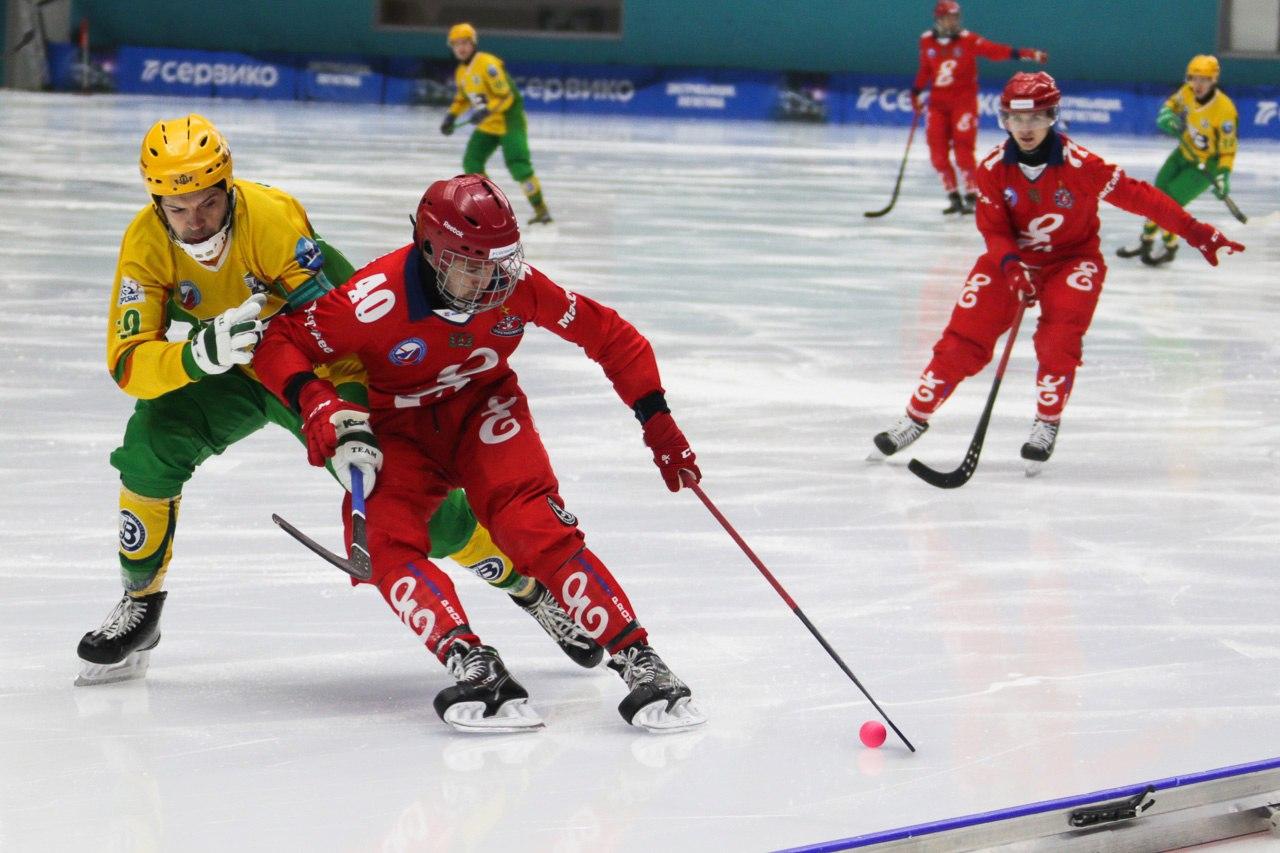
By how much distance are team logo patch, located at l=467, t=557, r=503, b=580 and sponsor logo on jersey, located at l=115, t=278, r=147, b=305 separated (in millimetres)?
851

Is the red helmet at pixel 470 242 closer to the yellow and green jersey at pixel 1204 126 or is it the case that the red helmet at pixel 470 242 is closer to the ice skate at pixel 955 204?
the yellow and green jersey at pixel 1204 126

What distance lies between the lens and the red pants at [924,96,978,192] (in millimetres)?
13820

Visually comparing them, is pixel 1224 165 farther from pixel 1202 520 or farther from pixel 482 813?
pixel 482 813

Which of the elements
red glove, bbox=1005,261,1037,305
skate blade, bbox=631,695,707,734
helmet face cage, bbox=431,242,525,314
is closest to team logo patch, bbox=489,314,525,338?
helmet face cage, bbox=431,242,525,314

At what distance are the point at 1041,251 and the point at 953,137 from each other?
8.41 m

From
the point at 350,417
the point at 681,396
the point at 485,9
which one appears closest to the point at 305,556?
the point at 350,417

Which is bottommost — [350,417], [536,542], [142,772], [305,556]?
[305,556]

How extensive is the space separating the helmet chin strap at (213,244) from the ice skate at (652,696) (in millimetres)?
1108

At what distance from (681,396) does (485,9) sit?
20264mm

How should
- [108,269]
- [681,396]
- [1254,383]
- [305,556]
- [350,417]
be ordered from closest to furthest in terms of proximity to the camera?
[350,417] < [305,556] < [681,396] < [1254,383] < [108,269]

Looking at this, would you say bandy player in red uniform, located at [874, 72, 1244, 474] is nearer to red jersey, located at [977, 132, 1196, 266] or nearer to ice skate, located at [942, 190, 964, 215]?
red jersey, located at [977, 132, 1196, 266]

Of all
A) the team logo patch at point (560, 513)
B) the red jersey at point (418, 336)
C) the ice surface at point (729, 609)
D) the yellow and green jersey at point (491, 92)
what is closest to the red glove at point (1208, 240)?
the ice surface at point (729, 609)

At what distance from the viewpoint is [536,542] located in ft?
10.6

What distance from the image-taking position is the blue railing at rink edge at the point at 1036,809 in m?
2.71
